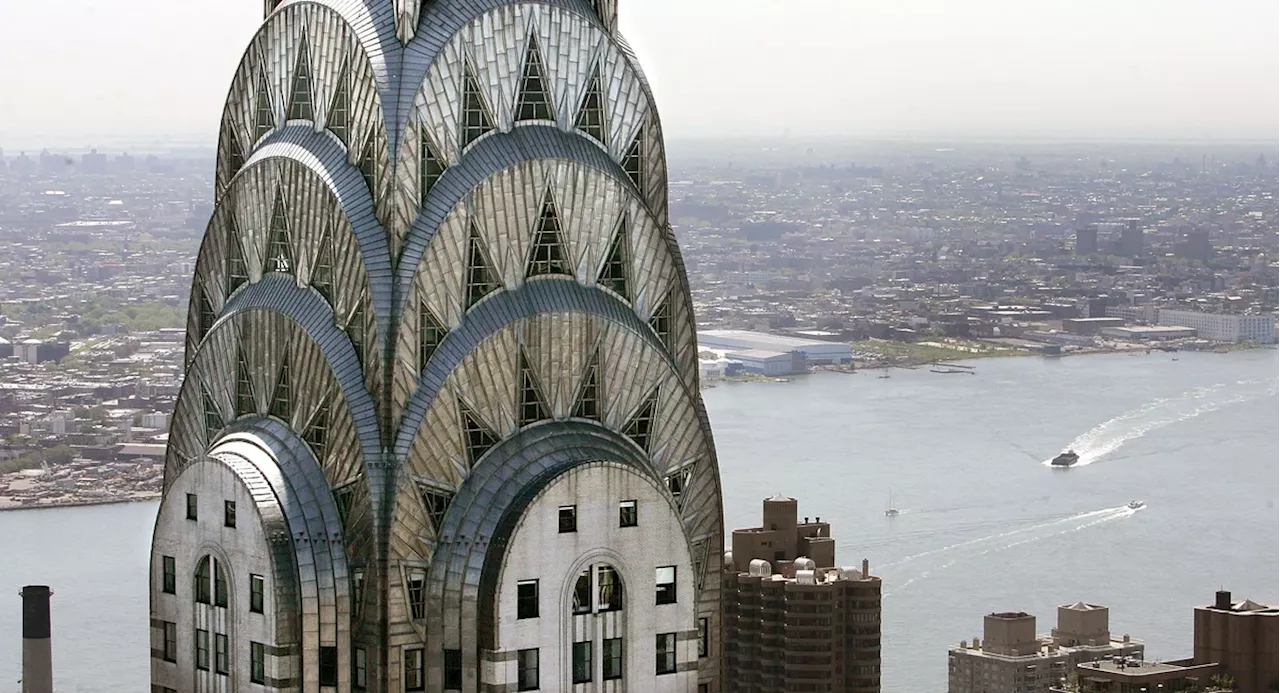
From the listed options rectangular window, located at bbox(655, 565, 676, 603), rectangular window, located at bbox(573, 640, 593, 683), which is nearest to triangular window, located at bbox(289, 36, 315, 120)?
rectangular window, located at bbox(655, 565, 676, 603)

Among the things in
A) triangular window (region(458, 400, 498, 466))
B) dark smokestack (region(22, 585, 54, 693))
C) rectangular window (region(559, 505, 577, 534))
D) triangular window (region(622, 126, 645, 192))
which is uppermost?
triangular window (region(622, 126, 645, 192))

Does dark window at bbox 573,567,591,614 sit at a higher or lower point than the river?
higher

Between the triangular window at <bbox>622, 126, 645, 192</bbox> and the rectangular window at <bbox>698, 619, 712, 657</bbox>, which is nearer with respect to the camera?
the triangular window at <bbox>622, 126, 645, 192</bbox>

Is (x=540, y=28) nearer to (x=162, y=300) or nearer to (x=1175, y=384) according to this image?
(x=162, y=300)

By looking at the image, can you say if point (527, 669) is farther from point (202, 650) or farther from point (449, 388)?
point (202, 650)

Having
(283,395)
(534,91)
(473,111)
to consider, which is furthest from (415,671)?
(534,91)

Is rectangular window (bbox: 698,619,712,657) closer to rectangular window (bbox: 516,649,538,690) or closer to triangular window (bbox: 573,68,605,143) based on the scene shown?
rectangular window (bbox: 516,649,538,690)

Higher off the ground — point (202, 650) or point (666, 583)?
point (666, 583)
